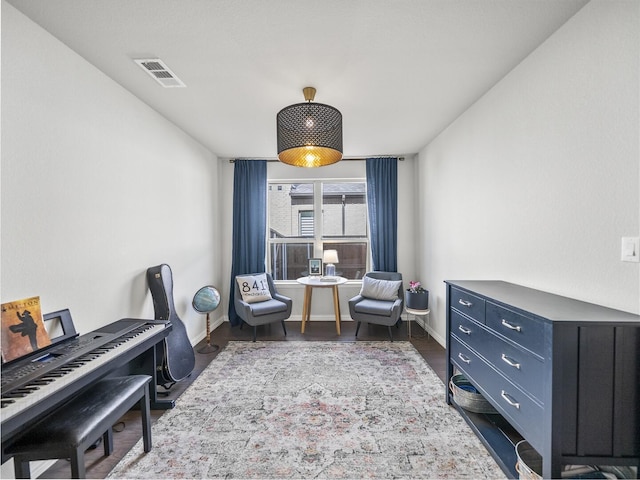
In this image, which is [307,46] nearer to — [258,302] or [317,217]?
[317,217]

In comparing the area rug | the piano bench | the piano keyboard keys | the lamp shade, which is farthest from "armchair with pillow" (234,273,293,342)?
the piano bench

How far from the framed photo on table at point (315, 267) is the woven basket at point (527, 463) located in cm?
306

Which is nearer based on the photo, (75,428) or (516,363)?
(75,428)

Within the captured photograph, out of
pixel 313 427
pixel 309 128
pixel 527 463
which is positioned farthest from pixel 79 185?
pixel 527 463

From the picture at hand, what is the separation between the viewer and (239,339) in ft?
12.1

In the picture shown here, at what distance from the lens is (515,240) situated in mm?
2080

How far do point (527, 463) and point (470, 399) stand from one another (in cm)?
51

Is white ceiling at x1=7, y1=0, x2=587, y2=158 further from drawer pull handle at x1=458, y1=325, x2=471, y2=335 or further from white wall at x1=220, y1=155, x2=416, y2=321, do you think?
drawer pull handle at x1=458, y1=325, x2=471, y2=335

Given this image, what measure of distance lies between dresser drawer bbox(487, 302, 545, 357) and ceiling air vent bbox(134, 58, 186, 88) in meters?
2.71

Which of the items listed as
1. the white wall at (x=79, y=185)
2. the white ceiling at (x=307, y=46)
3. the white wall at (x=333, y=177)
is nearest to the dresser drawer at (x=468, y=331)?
the white ceiling at (x=307, y=46)

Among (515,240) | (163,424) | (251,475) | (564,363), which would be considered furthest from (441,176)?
(163,424)

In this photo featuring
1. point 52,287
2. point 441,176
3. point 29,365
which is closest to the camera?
point 29,365

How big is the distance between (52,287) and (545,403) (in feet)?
8.86

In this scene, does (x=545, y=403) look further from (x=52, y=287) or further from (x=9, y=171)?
(x=9, y=171)
